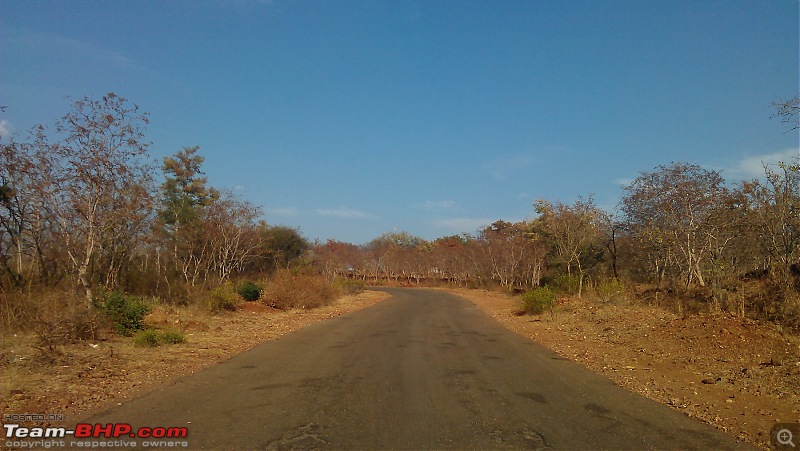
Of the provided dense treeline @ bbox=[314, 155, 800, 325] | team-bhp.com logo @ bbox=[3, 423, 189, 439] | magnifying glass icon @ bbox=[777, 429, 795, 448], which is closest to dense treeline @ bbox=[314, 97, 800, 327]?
dense treeline @ bbox=[314, 155, 800, 325]

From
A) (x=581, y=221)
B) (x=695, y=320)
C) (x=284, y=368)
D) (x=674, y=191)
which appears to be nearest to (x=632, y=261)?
(x=581, y=221)

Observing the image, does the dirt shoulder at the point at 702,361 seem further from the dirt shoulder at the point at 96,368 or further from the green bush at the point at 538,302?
the dirt shoulder at the point at 96,368

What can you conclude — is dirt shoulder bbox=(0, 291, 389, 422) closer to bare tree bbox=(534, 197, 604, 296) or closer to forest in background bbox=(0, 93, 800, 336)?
forest in background bbox=(0, 93, 800, 336)

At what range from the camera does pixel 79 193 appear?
1446 cm

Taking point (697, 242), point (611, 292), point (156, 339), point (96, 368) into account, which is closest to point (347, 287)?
point (611, 292)

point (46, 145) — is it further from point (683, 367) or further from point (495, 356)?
point (683, 367)

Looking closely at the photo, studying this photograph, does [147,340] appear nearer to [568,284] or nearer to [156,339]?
[156,339]

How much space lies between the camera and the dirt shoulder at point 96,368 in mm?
7109

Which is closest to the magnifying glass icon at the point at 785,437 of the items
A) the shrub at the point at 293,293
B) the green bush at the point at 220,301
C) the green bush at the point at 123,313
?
the green bush at the point at 123,313

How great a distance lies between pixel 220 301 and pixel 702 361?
53.9ft

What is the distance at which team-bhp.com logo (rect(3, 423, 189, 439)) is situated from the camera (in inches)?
227

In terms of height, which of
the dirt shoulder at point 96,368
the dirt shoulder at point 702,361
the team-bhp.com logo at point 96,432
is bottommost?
the team-bhp.com logo at point 96,432

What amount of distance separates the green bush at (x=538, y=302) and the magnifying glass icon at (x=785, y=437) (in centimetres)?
1670

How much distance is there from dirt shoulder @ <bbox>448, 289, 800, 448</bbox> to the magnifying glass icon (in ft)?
0.46
